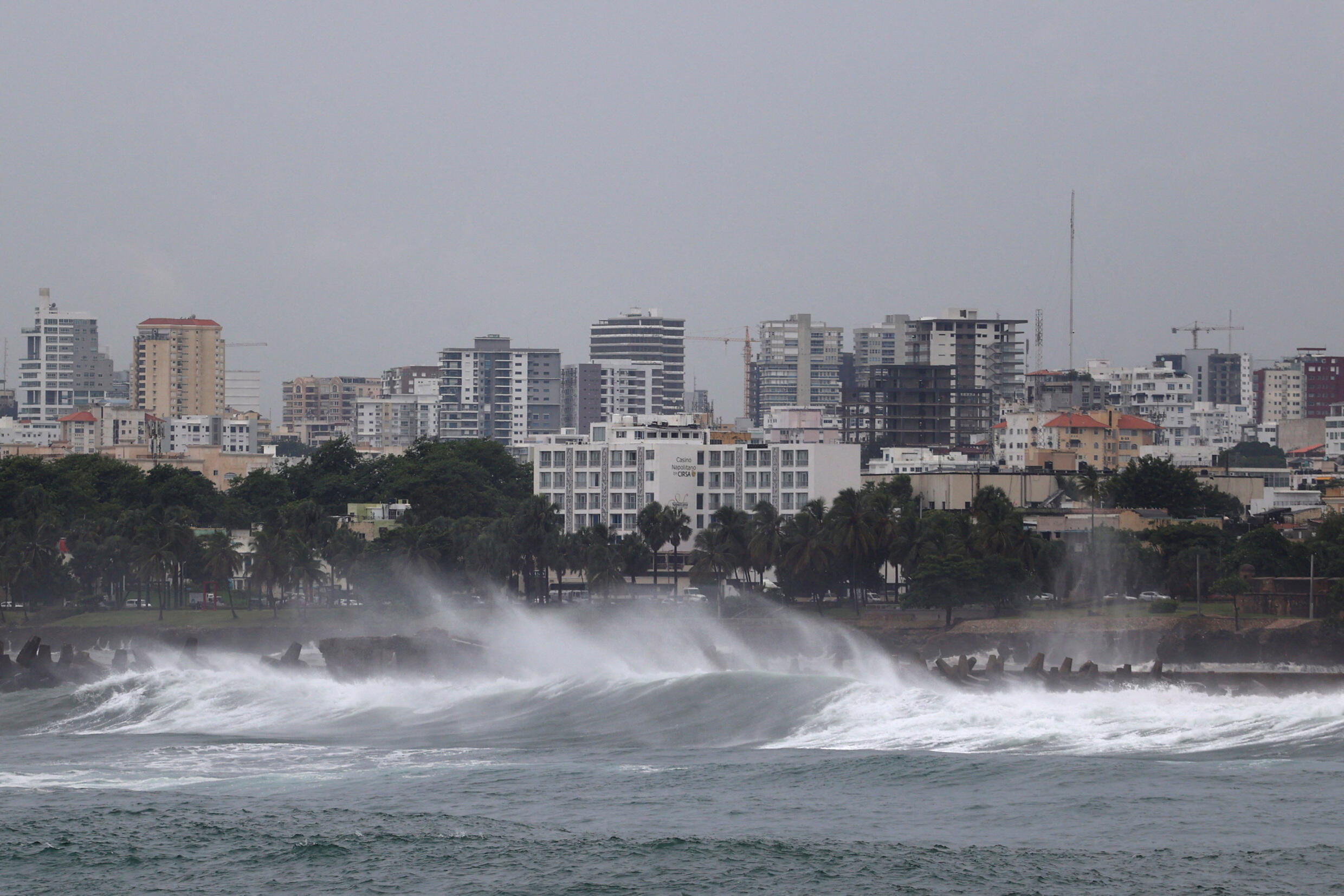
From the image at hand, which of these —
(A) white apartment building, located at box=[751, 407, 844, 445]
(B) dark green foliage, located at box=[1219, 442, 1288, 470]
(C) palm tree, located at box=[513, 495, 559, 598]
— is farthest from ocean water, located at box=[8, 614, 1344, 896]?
(B) dark green foliage, located at box=[1219, 442, 1288, 470]

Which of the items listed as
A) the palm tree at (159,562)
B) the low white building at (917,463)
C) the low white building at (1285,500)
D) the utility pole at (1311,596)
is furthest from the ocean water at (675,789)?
the low white building at (917,463)

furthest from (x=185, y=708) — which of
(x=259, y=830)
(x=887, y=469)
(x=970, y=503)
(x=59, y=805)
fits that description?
(x=887, y=469)

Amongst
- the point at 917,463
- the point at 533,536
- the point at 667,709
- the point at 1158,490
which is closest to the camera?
the point at 667,709

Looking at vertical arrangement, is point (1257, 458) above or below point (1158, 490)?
above

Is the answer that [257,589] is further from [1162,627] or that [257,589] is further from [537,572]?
[1162,627]

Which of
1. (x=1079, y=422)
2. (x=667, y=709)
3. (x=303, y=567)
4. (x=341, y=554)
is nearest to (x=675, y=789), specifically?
(x=667, y=709)

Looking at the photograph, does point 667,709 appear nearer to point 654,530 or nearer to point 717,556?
point 717,556
